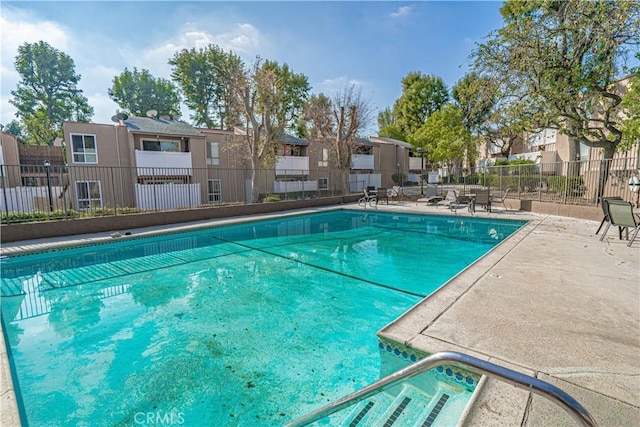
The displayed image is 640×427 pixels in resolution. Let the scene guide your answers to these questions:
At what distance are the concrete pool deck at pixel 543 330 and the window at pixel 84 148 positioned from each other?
18318 millimetres

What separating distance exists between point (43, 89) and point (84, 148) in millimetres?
27623

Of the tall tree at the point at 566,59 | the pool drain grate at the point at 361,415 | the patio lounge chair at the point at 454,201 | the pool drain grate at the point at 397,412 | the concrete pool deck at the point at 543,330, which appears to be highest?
the tall tree at the point at 566,59

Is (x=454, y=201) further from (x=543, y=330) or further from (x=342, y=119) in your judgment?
(x=543, y=330)

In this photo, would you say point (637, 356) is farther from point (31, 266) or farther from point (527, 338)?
point (31, 266)

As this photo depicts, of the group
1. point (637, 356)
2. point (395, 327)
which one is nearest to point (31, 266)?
point (395, 327)

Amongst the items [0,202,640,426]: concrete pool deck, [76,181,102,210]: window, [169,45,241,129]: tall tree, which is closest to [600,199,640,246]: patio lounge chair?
[0,202,640,426]: concrete pool deck

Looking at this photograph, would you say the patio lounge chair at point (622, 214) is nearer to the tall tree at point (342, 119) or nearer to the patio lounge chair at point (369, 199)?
the patio lounge chair at point (369, 199)

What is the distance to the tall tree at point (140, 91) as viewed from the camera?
36438 mm

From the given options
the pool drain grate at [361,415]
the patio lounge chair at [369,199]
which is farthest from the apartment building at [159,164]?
the pool drain grate at [361,415]

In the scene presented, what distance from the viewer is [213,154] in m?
21.9

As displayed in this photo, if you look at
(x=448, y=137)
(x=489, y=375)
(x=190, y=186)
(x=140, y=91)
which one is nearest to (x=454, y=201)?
(x=489, y=375)

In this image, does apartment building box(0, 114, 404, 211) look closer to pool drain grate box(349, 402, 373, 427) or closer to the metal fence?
the metal fence

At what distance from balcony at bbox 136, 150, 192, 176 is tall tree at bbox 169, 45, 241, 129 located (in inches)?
594

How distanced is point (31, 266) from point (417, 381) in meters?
8.94
